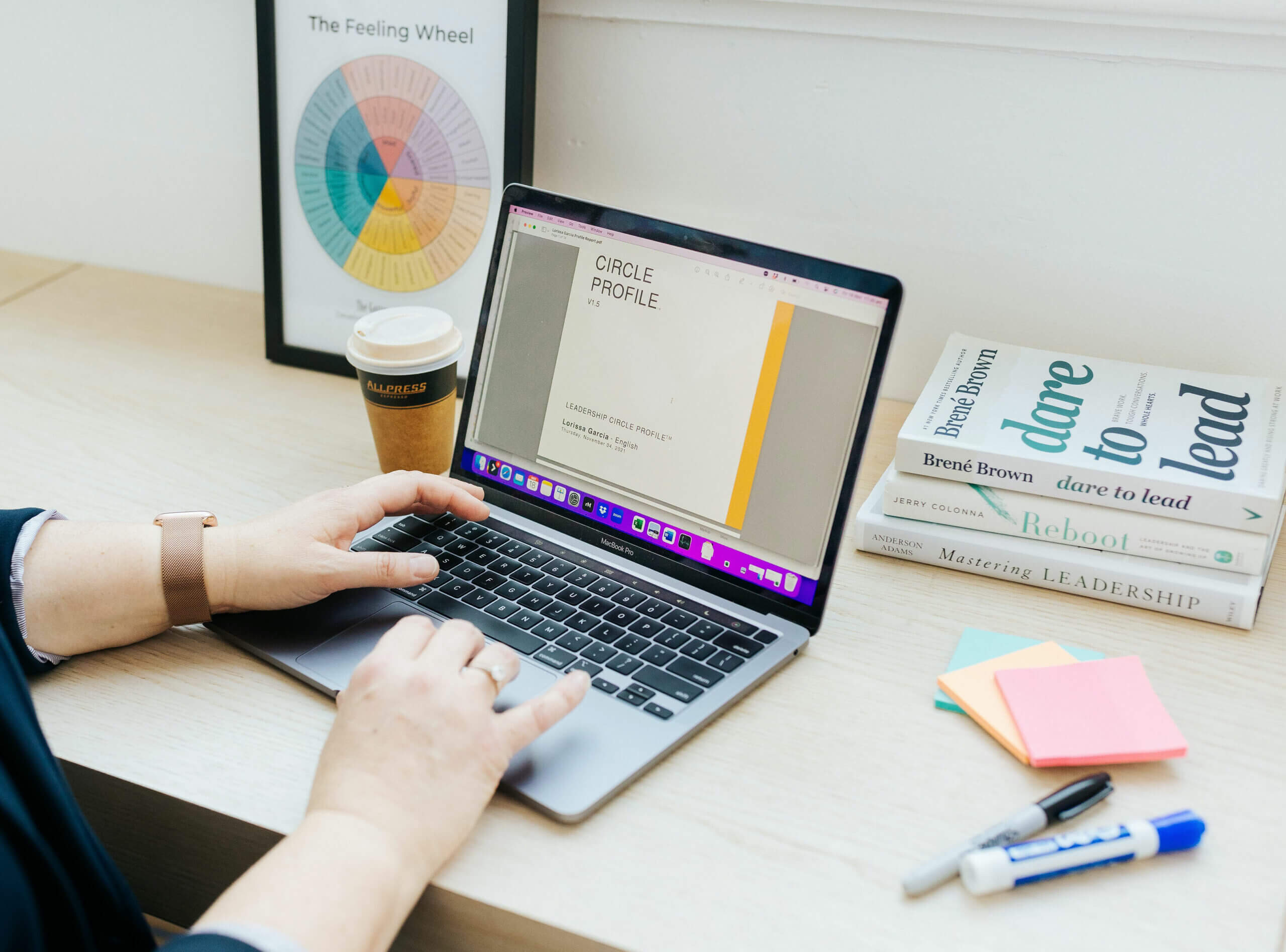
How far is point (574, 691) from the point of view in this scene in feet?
2.04

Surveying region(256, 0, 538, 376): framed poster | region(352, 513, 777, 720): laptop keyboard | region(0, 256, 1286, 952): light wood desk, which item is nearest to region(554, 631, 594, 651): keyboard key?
region(352, 513, 777, 720): laptop keyboard

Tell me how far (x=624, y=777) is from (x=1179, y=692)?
38 centimetres

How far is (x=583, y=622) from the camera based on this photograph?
2.39ft

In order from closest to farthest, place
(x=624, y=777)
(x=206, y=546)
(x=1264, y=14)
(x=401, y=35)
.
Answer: (x=624, y=777)
(x=206, y=546)
(x=1264, y=14)
(x=401, y=35)

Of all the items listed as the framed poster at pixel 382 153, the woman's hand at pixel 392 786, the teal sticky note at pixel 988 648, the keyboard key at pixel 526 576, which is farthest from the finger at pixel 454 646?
the framed poster at pixel 382 153

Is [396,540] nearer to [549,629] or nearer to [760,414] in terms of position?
[549,629]

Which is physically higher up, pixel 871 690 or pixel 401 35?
pixel 401 35

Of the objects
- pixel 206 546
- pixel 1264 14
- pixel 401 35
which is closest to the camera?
pixel 206 546

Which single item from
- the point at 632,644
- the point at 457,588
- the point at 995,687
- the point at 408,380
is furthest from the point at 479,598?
the point at 995,687

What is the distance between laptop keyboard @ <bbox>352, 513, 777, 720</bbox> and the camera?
0.68m

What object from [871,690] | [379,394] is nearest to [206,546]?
[379,394]

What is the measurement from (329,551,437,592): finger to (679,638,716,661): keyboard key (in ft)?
0.62

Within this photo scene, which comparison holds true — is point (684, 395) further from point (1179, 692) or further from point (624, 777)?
point (1179, 692)

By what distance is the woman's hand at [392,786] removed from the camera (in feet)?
1.67
